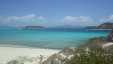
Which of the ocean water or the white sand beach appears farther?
the ocean water

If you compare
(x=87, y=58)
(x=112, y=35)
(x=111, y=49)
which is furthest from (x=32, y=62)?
(x=112, y=35)

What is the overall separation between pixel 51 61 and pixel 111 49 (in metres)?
2.33

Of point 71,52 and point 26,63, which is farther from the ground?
point 71,52

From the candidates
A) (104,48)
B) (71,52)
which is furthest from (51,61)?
(104,48)

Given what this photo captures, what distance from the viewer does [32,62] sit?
30.7 ft

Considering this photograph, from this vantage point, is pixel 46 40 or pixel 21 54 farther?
pixel 46 40

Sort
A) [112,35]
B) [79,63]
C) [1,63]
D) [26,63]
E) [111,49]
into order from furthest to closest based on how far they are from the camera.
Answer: [112,35]
[1,63]
[26,63]
[111,49]
[79,63]

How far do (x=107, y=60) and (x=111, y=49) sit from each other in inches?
117

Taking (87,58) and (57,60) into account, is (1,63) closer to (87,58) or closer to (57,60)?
(57,60)

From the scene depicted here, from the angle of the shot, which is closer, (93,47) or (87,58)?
(87,58)

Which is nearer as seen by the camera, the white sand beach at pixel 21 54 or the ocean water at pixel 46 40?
the white sand beach at pixel 21 54

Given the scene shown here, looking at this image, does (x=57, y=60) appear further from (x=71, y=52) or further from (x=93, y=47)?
(x=93, y=47)

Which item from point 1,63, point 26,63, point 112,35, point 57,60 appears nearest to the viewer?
point 57,60

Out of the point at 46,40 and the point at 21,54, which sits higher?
the point at 21,54
